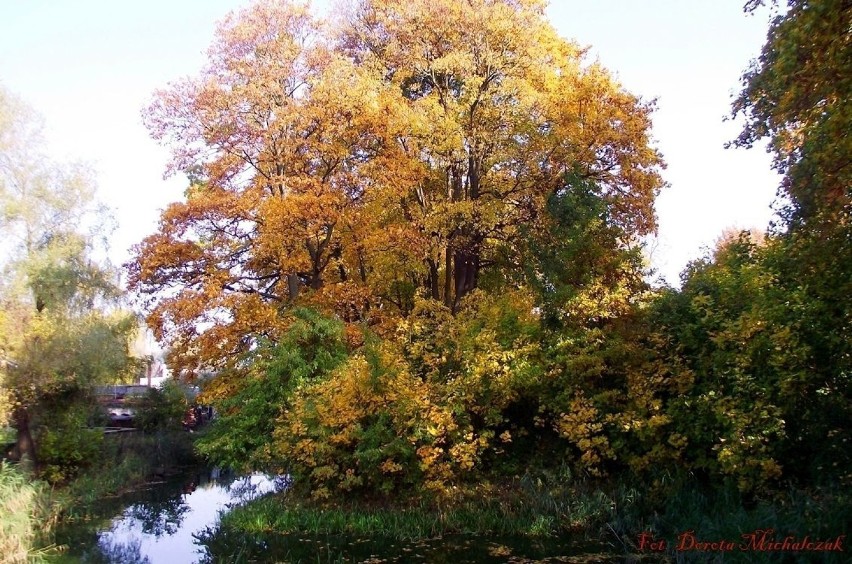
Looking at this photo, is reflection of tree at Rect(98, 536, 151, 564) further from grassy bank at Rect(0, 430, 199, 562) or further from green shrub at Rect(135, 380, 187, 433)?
green shrub at Rect(135, 380, 187, 433)

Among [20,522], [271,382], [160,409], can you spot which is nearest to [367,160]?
[271,382]

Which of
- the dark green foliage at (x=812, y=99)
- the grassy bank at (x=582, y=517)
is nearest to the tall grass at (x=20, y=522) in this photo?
the grassy bank at (x=582, y=517)

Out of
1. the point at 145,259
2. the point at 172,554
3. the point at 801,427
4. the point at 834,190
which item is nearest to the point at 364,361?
the point at 172,554

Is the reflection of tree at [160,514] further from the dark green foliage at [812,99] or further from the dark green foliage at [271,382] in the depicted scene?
the dark green foliage at [812,99]

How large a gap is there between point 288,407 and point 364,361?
2.51m

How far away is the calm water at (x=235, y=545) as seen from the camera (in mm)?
10556

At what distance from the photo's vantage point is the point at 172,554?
12.5 m

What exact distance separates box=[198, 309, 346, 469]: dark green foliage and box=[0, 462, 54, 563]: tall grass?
3315 millimetres

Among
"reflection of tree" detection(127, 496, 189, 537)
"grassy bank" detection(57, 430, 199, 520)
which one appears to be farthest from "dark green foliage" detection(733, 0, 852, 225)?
"grassy bank" detection(57, 430, 199, 520)

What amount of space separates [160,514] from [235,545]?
5151 mm

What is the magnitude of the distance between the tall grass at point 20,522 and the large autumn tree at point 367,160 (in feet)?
14.7

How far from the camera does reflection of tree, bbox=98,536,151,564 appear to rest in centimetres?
1199

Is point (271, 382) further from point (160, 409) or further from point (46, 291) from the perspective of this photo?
point (160, 409)

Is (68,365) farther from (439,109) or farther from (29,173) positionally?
(439,109)
